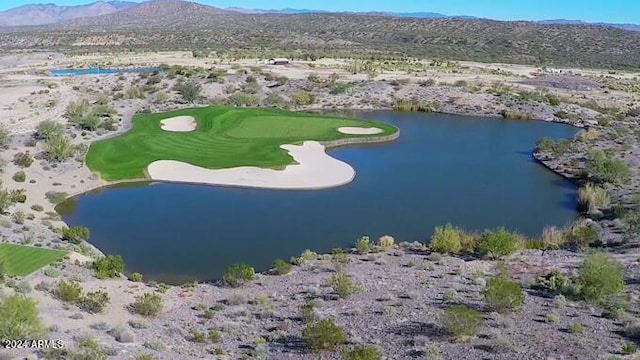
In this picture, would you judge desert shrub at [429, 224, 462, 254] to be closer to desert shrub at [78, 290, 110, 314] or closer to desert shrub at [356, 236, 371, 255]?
desert shrub at [356, 236, 371, 255]

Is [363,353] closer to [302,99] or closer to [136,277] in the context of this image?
[136,277]

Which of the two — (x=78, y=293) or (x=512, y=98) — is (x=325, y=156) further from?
(x=512, y=98)

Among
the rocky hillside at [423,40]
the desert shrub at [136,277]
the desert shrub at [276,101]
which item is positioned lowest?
the desert shrub at [136,277]

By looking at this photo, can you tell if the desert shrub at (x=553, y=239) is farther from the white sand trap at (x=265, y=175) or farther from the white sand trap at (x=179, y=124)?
the white sand trap at (x=179, y=124)

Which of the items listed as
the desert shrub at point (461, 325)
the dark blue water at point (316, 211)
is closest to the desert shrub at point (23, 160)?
the dark blue water at point (316, 211)

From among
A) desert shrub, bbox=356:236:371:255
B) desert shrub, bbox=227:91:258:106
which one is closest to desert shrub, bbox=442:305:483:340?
desert shrub, bbox=356:236:371:255

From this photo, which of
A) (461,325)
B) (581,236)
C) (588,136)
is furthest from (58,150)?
(588,136)
